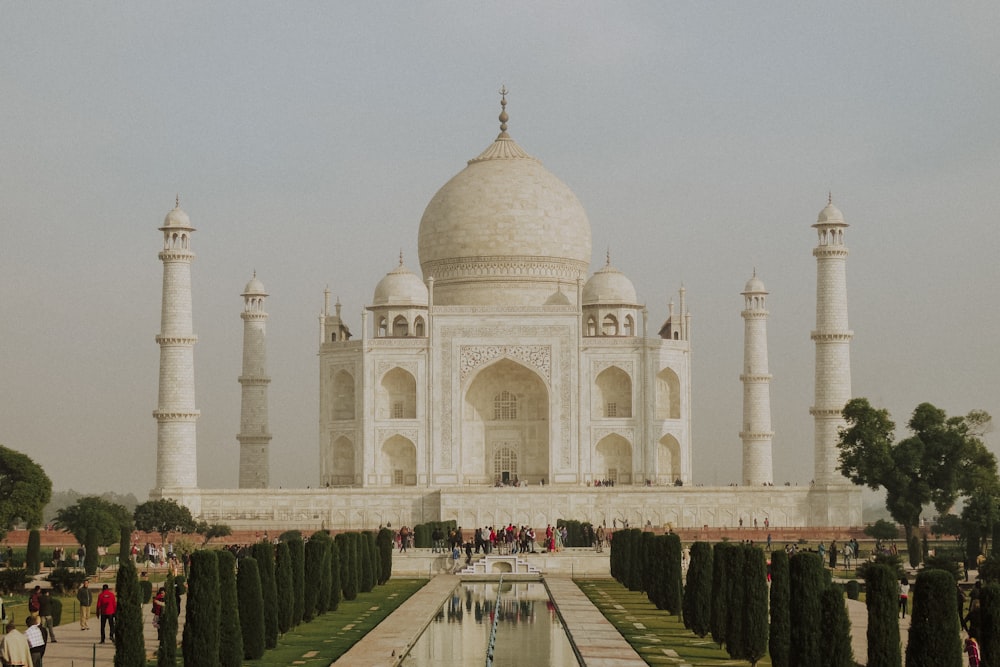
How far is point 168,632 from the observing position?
1393 centimetres

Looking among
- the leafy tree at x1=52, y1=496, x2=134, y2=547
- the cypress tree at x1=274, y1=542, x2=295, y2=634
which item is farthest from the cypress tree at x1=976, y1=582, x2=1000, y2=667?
the leafy tree at x1=52, y1=496, x2=134, y2=547

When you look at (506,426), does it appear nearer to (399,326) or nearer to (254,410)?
(399,326)

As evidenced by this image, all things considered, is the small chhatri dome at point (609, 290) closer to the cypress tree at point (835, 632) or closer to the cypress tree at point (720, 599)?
the cypress tree at point (720, 599)

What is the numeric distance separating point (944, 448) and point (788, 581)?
61.7 ft

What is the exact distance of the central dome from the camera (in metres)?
41.7

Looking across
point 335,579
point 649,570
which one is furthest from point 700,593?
point 335,579

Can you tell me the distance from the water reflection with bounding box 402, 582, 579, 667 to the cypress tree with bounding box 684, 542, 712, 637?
4.84ft

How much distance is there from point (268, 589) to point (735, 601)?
4.79 meters

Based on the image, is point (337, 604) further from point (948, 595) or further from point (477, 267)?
point (477, 267)

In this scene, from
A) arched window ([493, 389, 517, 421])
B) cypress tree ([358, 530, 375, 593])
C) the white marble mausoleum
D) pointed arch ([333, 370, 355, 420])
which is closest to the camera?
cypress tree ([358, 530, 375, 593])

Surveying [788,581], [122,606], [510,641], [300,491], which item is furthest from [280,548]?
[300,491]

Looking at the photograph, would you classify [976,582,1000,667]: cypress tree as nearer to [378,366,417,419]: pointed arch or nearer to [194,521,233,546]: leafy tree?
[194,521,233,546]: leafy tree

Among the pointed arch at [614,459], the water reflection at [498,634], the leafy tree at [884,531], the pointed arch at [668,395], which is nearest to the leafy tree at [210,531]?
the pointed arch at [614,459]

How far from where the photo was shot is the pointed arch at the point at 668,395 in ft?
131
